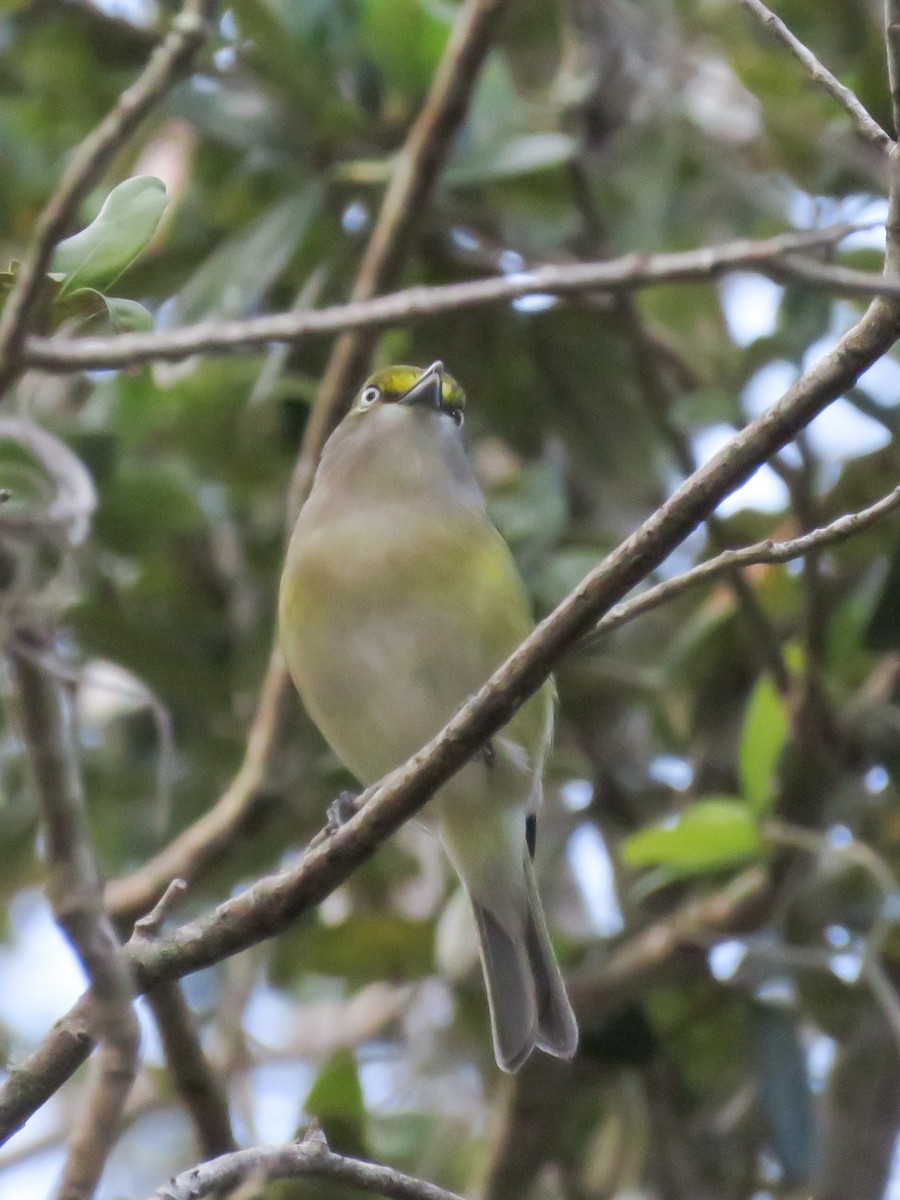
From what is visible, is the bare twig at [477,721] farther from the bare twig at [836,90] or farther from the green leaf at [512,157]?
the green leaf at [512,157]

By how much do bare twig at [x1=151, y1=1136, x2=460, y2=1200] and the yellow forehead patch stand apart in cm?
214

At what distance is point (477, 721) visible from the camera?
2033 millimetres

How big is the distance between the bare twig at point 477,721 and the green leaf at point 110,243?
642 mm

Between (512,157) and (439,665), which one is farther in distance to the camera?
(512,157)

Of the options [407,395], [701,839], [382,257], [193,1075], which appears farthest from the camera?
[407,395]

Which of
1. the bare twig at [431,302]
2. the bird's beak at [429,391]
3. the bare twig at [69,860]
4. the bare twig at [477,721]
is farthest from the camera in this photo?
the bird's beak at [429,391]

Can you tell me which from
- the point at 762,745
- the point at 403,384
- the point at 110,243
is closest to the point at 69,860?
the point at 110,243

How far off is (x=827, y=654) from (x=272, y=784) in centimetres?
132

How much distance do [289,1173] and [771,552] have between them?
95 cm

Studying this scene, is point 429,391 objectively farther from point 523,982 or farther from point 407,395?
point 523,982

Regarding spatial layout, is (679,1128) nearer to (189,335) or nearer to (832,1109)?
(832,1109)

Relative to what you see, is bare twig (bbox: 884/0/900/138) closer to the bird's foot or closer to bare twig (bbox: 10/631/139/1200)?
bare twig (bbox: 10/631/139/1200)

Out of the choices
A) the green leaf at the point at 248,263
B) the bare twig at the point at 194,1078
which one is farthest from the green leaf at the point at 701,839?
the green leaf at the point at 248,263

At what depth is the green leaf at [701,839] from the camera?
329 cm
